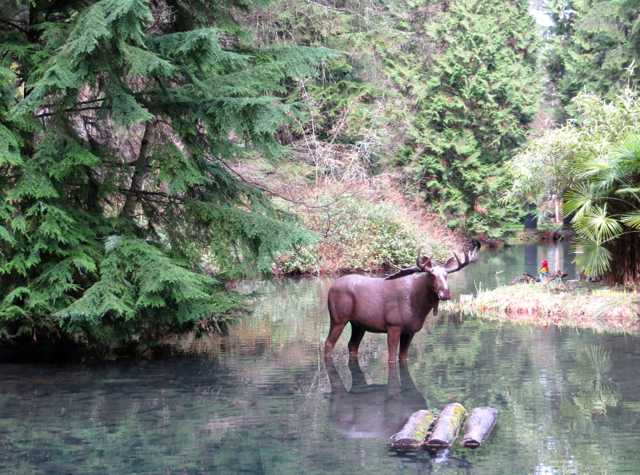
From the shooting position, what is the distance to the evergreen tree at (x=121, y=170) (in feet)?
28.8

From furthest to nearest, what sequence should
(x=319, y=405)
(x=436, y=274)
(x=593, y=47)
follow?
(x=593, y=47) < (x=436, y=274) < (x=319, y=405)

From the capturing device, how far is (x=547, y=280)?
53.4 feet

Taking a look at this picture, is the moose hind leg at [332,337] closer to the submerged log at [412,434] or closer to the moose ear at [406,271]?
the moose ear at [406,271]

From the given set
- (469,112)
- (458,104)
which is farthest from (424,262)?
A: (469,112)

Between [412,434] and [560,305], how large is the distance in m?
8.80

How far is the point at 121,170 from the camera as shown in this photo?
10.3m

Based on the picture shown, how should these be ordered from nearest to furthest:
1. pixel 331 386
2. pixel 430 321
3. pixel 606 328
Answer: pixel 331 386 → pixel 606 328 → pixel 430 321

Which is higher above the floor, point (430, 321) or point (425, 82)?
point (425, 82)

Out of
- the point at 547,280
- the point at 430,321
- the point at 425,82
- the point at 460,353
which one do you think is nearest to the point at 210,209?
the point at 460,353

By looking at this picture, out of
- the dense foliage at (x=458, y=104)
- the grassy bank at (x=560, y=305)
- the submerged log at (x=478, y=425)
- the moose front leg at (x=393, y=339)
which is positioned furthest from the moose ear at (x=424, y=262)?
the dense foliage at (x=458, y=104)

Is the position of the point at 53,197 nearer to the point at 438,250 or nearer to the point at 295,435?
the point at 295,435

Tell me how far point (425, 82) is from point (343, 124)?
1373cm

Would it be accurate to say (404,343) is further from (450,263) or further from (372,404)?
(372,404)

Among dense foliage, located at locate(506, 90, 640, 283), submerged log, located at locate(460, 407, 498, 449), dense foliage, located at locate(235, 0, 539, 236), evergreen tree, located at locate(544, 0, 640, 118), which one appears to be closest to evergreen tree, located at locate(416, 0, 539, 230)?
dense foliage, located at locate(235, 0, 539, 236)
